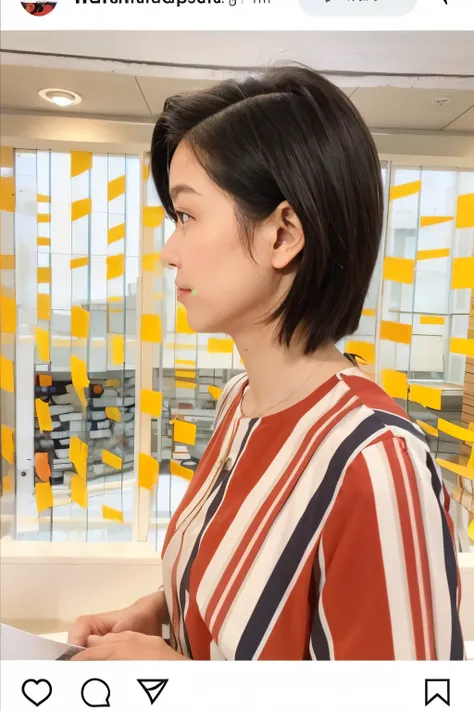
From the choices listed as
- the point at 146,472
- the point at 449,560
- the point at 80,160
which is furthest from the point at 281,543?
the point at 146,472

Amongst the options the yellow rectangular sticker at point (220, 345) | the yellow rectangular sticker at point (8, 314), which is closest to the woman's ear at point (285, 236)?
the yellow rectangular sticker at point (220, 345)

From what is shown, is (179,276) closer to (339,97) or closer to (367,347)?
(339,97)

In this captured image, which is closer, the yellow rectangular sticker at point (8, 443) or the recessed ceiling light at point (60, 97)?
the recessed ceiling light at point (60, 97)

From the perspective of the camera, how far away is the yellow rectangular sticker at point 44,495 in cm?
124

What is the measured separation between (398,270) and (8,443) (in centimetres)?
122

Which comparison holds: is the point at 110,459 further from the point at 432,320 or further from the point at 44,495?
the point at 432,320

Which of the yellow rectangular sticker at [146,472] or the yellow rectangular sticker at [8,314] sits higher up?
the yellow rectangular sticker at [8,314]

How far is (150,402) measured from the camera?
44.3 inches

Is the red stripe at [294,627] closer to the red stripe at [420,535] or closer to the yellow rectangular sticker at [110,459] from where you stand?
the red stripe at [420,535]

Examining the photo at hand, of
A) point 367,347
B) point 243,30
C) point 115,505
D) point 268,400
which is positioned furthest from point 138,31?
point 115,505

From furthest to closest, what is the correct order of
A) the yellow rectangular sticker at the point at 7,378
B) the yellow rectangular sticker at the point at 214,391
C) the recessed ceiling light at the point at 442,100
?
the yellow rectangular sticker at the point at 214,391 → the yellow rectangular sticker at the point at 7,378 → the recessed ceiling light at the point at 442,100
